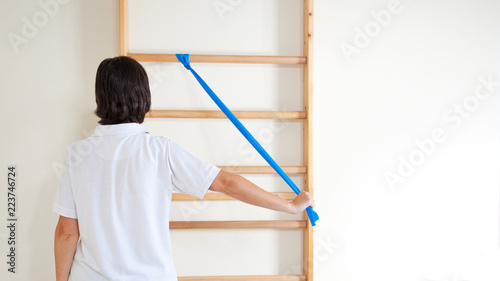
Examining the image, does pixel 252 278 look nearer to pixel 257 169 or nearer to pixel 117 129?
pixel 257 169

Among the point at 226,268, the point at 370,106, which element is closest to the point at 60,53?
the point at 226,268

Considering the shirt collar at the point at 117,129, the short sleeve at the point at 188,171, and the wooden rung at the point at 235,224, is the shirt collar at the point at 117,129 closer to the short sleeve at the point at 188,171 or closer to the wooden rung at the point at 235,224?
the short sleeve at the point at 188,171

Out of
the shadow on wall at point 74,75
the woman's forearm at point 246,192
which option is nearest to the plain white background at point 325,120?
the shadow on wall at point 74,75

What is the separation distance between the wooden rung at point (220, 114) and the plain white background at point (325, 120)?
8 cm

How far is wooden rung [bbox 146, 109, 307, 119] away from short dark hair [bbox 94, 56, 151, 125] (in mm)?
733

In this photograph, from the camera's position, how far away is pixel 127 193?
1.17 m

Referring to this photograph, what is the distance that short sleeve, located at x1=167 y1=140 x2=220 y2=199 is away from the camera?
3.93ft

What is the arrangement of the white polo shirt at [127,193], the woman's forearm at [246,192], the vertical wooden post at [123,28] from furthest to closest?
the vertical wooden post at [123,28]
the woman's forearm at [246,192]
the white polo shirt at [127,193]

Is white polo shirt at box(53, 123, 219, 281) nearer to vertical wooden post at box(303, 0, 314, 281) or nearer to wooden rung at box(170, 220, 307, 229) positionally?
wooden rung at box(170, 220, 307, 229)

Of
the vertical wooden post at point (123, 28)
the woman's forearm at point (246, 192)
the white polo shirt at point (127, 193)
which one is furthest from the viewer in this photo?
the vertical wooden post at point (123, 28)

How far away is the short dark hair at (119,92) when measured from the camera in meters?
1.21

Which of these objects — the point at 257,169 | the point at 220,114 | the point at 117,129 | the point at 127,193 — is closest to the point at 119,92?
the point at 117,129

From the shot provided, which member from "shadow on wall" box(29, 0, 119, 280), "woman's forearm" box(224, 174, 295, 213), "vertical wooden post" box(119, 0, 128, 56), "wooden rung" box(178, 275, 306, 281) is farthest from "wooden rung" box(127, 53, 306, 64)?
"wooden rung" box(178, 275, 306, 281)

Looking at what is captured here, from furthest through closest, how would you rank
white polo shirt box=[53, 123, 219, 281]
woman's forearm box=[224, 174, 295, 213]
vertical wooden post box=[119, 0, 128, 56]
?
vertical wooden post box=[119, 0, 128, 56]
woman's forearm box=[224, 174, 295, 213]
white polo shirt box=[53, 123, 219, 281]
